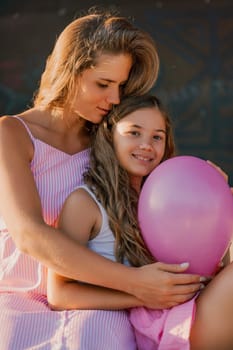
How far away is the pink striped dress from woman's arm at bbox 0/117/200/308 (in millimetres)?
103

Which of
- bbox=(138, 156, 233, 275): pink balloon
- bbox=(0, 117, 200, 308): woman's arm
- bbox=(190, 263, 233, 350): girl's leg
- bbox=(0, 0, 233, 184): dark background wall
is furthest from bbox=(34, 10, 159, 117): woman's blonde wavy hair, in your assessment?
bbox=(0, 0, 233, 184): dark background wall

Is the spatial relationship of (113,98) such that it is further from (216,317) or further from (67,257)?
(216,317)

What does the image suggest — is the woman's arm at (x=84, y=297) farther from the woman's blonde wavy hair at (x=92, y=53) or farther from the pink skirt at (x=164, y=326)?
the woman's blonde wavy hair at (x=92, y=53)

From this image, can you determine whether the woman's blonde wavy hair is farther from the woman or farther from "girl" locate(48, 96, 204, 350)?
"girl" locate(48, 96, 204, 350)

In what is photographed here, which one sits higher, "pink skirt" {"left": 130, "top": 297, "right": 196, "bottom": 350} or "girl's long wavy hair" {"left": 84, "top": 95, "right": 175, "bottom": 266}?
"girl's long wavy hair" {"left": 84, "top": 95, "right": 175, "bottom": 266}

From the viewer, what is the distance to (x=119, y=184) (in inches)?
91.0

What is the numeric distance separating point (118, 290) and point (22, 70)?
15.0ft

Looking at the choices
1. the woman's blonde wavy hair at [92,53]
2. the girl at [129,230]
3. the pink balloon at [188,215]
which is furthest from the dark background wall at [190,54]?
the pink balloon at [188,215]

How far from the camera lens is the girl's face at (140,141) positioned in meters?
2.32

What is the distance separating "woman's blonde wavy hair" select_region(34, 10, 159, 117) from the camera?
7.88ft

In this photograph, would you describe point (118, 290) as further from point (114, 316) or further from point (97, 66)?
point (97, 66)

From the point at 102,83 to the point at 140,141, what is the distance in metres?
0.23

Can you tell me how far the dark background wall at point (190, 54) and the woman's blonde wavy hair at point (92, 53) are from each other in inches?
144

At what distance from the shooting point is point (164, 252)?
2082mm
